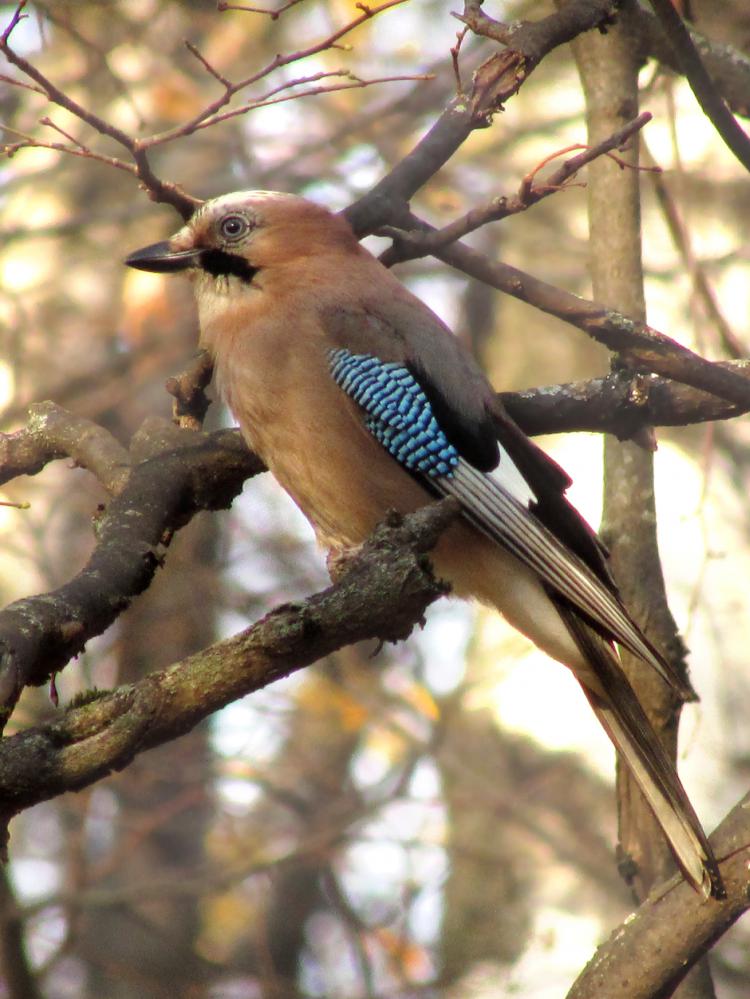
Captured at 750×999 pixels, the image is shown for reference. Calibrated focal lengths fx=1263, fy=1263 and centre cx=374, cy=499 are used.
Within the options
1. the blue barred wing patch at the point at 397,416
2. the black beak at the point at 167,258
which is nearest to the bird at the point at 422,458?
the blue barred wing patch at the point at 397,416

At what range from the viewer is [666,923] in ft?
11.0

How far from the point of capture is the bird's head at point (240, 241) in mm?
4750

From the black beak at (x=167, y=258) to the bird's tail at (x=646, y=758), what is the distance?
6.34 feet

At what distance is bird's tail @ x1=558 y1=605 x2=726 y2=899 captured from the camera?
131 inches

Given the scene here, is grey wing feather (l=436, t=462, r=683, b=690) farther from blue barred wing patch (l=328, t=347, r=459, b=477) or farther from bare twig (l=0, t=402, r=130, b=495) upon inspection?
bare twig (l=0, t=402, r=130, b=495)

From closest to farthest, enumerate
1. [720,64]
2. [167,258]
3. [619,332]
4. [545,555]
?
[619,332]
[545,555]
[167,258]
[720,64]

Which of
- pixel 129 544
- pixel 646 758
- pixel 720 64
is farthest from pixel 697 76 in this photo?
pixel 129 544

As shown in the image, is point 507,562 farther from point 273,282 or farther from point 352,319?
point 273,282

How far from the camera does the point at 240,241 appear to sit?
4.80 meters

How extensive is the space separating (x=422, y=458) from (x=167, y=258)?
1332 mm

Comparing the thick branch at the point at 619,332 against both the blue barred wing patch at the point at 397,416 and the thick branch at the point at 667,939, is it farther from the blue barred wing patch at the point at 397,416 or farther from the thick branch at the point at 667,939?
the thick branch at the point at 667,939

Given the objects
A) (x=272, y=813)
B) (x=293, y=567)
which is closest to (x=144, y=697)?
(x=293, y=567)

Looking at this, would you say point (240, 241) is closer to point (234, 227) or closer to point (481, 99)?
point (234, 227)

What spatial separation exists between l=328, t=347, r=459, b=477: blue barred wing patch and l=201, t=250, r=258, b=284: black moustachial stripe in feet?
2.25
